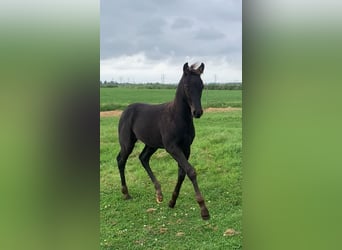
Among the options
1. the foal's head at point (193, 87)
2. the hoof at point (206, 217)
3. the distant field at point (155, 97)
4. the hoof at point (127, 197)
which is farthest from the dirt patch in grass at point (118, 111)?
the hoof at point (206, 217)

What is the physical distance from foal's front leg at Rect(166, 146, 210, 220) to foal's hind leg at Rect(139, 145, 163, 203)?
108 mm

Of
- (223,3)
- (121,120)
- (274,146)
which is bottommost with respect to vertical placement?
(274,146)

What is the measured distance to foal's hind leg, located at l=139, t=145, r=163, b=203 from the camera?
2.01m

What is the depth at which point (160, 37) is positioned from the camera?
6.52ft

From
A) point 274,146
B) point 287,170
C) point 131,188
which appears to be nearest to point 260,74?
point 274,146

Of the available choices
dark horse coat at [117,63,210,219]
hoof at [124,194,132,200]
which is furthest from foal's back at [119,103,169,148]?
hoof at [124,194,132,200]

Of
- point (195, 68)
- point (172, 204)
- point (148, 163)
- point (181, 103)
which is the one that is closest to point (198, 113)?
point (181, 103)

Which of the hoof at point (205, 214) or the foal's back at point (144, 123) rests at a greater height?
the foal's back at point (144, 123)

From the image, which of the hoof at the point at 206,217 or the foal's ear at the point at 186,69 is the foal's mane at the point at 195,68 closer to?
the foal's ear at the point at 186,69

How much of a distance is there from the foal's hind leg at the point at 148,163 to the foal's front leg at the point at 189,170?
11 centimetres

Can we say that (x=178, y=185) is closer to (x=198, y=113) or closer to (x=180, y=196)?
(x=180, y=196)

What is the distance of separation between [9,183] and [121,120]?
1.88ft

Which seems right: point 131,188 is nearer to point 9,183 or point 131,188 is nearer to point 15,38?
point 9,183

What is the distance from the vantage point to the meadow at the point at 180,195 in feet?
6.39
